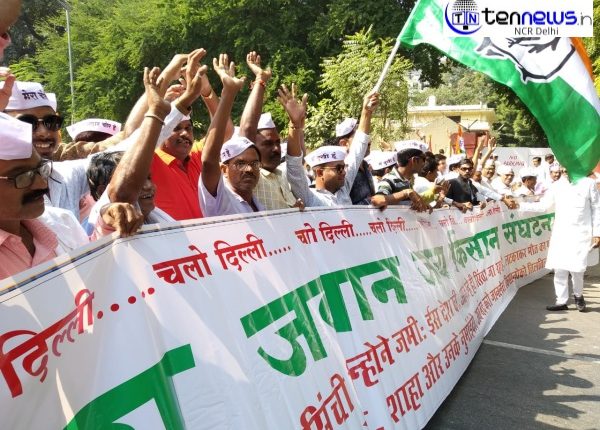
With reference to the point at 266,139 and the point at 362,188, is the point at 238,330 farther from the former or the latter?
the point at 362,188

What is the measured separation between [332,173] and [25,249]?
8.87 ft

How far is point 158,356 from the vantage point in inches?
72.1

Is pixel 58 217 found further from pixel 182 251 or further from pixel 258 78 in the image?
pixel 258 78

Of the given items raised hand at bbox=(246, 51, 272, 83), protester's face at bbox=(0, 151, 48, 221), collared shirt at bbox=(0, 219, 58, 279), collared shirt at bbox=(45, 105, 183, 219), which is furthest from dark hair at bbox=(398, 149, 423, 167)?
protester's face at bbox=(0, 151, 48, 221)

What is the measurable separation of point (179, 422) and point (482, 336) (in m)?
4.17

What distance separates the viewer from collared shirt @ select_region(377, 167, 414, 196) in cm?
496

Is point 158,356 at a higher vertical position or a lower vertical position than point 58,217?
lower

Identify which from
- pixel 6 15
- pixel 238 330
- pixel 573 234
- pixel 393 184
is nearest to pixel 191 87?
pixel 6 15

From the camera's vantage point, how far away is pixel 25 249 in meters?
1.93

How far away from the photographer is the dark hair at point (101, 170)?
8.49 ft

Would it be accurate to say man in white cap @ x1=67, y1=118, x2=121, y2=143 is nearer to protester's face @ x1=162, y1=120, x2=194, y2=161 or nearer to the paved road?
protester's face @ x1=162, y1=120, x2=194, y2=161

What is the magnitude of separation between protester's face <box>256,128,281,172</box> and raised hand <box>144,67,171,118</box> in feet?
4.86

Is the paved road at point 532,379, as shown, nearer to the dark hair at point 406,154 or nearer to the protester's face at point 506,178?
the dark hair at point 406,154

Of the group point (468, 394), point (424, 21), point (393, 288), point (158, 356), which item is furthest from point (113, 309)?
point (424, 21)
